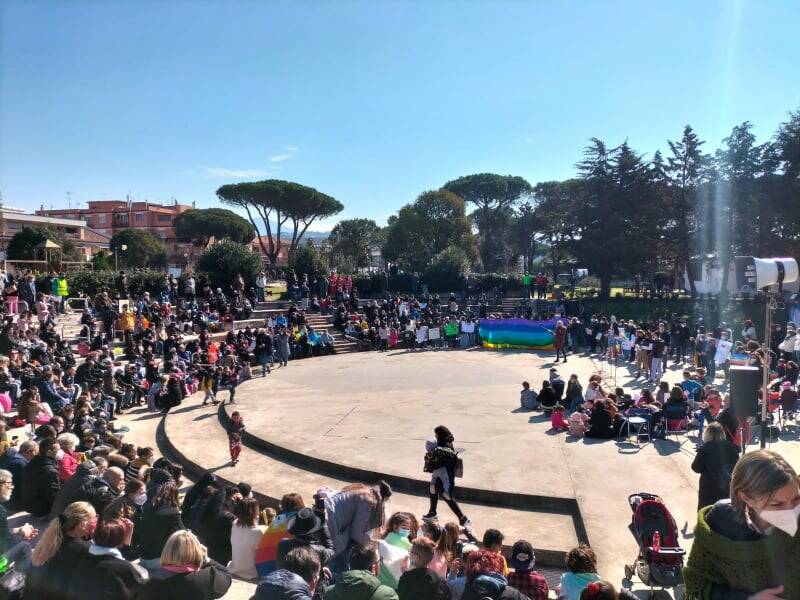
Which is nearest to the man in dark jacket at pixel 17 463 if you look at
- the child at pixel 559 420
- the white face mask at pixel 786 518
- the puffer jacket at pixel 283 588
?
the puffer jacket at pixel 283 588

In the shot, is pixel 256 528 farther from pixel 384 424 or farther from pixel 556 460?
pixel 384 424

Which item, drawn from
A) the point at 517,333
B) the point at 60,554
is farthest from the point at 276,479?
the point at 517,333

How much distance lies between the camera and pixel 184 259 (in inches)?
2660

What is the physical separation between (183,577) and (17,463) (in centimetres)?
443

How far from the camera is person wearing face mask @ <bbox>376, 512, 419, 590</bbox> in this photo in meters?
4.25

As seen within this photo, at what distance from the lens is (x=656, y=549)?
470cm

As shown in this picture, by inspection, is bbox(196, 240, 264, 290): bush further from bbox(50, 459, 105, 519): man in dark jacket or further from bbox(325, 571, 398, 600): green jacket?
bbox(325, 571, 398, 600): green jacket

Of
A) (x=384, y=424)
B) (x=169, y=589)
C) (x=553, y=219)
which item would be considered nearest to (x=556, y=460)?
(x=384, y=424)

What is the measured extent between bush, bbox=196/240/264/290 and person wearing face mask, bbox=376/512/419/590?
24.6 metres

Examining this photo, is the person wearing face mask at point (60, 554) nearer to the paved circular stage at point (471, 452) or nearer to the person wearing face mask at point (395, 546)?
the person wearing face mask at point (395, 546)

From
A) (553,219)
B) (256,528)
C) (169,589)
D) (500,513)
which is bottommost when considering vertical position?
(500,513)

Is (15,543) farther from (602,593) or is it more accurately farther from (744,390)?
(744,390)

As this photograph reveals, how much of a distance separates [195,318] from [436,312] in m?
10.9

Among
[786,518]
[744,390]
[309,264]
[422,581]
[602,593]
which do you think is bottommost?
[422,581]
